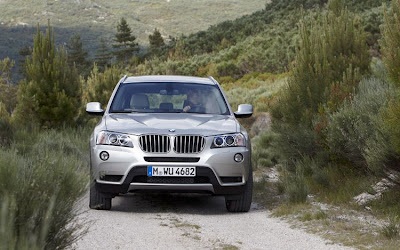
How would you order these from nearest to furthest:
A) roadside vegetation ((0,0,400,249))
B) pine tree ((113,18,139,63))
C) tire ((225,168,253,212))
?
roadside vegetation ((0,0,400,249)) → tire ((225,168,253,212)) → pine tree ((113,18,139,63))

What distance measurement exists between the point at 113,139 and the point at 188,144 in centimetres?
96

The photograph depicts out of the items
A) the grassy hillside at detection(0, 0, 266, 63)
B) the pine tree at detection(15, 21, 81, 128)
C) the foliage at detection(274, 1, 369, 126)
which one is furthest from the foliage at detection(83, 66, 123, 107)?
the grassy hillside at detection(0, 0, 266, 63)

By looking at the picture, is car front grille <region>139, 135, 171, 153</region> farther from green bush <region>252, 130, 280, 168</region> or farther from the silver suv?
green bush <region>252, 130, 280, 168</region>

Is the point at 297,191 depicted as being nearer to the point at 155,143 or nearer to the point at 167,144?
the point at 167,144

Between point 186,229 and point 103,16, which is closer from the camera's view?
point 186,229

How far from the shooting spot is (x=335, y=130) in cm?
1141

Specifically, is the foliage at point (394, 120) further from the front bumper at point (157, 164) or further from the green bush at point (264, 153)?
the green bush at point (264, 153)

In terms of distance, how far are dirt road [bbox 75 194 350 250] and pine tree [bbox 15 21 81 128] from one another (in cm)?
1361

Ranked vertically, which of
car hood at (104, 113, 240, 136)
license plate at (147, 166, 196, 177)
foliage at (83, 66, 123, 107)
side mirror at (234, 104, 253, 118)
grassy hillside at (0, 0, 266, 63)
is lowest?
grassy hillside at (0, 0, 266, 63)

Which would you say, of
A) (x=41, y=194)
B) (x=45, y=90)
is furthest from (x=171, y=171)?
(x=45, y=90)

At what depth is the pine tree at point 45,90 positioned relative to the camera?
76.1ft

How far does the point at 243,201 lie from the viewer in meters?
9.34

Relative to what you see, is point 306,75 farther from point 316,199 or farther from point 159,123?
point 159,123

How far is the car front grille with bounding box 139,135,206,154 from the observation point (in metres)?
8.85
